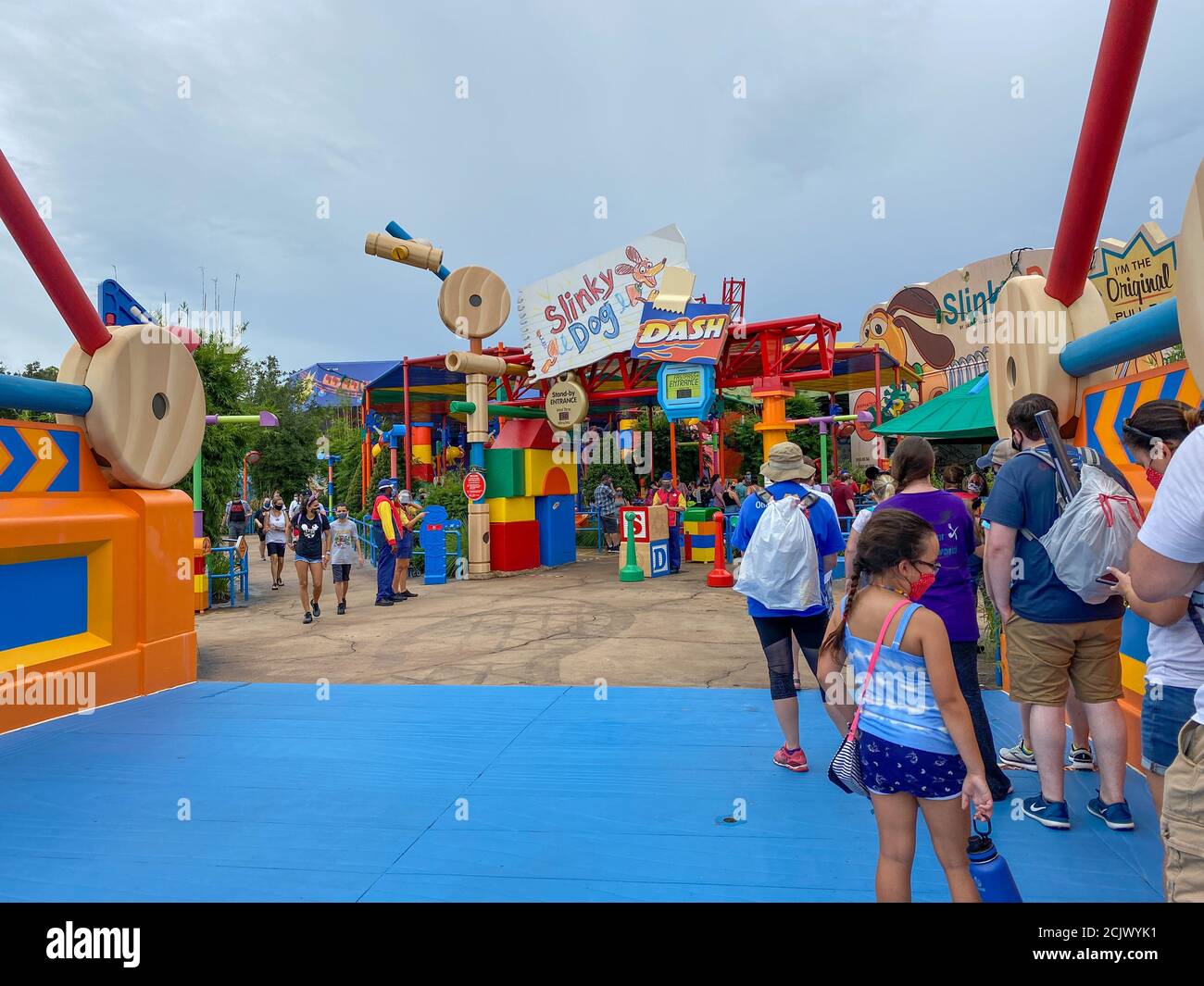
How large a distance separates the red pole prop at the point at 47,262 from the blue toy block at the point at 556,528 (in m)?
9.97

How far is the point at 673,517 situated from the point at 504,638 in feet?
22.9

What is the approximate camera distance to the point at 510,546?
14.1 meters

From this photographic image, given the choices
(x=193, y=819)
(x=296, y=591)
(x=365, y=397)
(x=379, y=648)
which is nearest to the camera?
(x=193, y=819)

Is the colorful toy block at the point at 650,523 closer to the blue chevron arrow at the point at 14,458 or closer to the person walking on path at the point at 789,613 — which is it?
the person walking on path at the point at 789,613

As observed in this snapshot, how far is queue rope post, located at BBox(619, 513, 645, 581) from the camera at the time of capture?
12.7 meters

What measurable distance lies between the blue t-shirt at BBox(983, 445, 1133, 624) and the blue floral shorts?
4.56ft

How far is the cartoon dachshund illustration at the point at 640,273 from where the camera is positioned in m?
13.9

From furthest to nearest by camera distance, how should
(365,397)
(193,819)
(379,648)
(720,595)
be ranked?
(365,397), (720,595), (379,648), (193,819)

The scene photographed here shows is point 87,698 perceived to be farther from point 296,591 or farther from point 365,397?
point 365,397

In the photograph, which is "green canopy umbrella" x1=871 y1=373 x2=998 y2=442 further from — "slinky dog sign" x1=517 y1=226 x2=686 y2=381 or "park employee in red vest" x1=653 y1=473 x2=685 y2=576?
"slinky dog sign" x1=517 y1=226 x2=686 y2=381
